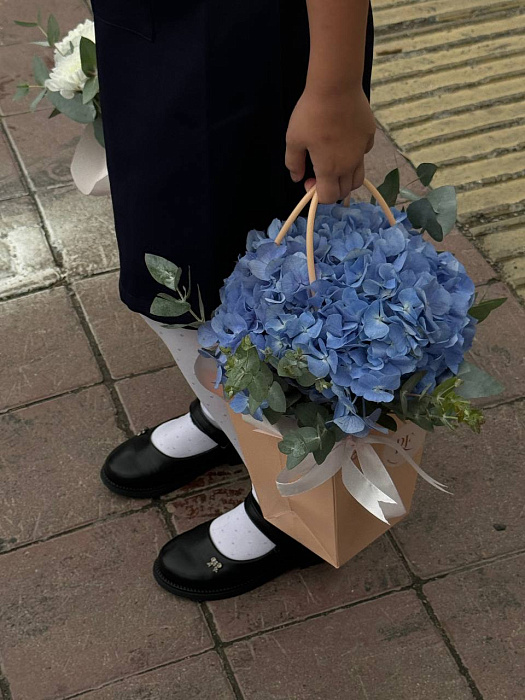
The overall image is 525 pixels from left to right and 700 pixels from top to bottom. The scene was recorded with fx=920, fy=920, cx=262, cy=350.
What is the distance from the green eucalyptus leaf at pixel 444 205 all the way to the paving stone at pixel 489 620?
815 millimetres

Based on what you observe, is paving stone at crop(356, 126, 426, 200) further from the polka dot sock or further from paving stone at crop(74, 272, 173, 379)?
the polka dot sock

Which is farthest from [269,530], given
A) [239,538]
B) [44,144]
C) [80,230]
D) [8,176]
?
[44,144]

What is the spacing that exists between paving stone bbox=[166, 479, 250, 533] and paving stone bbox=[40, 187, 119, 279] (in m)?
0.85

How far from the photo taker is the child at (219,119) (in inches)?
50.6

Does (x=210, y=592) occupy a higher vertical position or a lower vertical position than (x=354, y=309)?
lower

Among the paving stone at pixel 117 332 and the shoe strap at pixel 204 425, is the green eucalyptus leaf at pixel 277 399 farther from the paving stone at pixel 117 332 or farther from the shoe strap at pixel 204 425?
the paving stone at pixel 117 332

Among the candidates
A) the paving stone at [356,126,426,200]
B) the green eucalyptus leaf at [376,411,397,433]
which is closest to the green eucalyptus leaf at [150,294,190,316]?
the green eucalyptus leaf at [376,411,397,433]

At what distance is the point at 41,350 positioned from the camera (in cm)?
246

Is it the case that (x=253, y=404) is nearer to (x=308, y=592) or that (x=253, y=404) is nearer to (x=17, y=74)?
(x=308, y=592)

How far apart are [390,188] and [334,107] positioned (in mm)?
328

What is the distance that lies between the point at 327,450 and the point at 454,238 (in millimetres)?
1533

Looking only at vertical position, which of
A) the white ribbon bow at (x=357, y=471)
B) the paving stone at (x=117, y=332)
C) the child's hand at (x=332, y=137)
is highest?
the child's hand at (x=332, y=137)

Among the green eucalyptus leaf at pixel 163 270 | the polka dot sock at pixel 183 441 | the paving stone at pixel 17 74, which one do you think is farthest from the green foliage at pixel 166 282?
the paving stone at pixel 17 74

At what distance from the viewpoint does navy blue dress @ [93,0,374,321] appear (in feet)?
4.42
